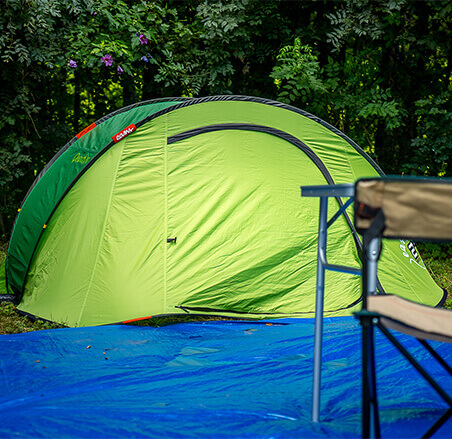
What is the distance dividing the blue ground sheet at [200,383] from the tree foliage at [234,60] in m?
3.38

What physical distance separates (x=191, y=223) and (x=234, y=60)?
383cm

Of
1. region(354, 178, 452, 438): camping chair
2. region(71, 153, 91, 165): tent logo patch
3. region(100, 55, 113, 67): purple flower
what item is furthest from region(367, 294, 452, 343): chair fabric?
region(100, 55, 113, 67): purple flower

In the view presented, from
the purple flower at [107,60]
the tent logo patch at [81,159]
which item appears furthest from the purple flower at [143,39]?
the tent logo patch at [81,159]

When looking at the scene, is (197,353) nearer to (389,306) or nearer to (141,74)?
(389,306)

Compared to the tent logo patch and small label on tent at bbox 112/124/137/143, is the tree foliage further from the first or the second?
small label on tent at bbox 112/124/137/143

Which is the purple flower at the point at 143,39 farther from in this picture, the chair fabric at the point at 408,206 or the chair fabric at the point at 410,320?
the chair fabric at the point at 410,320

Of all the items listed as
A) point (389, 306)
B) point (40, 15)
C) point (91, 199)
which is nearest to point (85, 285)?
point (91, 199)

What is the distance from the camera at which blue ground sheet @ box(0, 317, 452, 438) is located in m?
1.76

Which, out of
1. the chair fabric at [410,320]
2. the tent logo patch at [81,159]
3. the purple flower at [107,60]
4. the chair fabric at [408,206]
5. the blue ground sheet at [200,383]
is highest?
the purple flower at [107,60]

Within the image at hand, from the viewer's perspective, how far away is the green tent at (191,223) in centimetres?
336

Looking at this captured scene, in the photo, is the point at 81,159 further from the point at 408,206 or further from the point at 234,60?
the point at 234,60

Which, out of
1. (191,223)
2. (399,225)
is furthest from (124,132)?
(399,225)

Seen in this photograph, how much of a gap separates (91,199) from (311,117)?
6.10 ft

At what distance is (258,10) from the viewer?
19.9 ft
